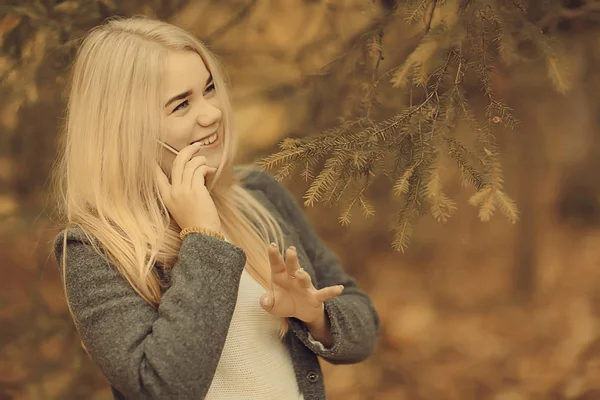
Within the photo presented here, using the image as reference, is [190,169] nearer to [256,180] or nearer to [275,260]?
[275,260]

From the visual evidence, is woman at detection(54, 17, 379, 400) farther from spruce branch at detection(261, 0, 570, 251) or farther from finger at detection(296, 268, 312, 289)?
spruce branch at detection(261, 0, 570, 251)

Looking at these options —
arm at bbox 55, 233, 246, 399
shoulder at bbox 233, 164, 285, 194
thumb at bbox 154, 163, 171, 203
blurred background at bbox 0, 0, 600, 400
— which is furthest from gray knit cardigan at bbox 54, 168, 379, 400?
blurred background at bbox 0, 0, 600, 400

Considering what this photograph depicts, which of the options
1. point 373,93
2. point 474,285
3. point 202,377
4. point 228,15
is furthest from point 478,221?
point 202,377

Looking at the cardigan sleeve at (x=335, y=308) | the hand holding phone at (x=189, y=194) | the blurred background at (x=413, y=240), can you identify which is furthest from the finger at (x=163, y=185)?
the blurred background at (x=413, y=240)

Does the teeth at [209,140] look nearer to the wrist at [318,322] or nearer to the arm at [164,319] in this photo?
the arm at [164,319]

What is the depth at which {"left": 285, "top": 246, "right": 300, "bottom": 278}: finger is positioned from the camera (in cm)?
107

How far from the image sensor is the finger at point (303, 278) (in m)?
1.11

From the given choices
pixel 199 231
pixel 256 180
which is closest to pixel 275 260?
pixel 199 231

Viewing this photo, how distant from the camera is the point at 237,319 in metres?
1.26

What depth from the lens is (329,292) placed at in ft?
3.71

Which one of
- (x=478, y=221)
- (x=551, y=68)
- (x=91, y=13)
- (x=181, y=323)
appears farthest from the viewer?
(x=478, y=221)

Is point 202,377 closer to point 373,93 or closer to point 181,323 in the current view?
point 181,323

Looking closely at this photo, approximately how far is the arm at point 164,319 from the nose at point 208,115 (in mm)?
224

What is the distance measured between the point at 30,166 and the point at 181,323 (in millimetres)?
1081
